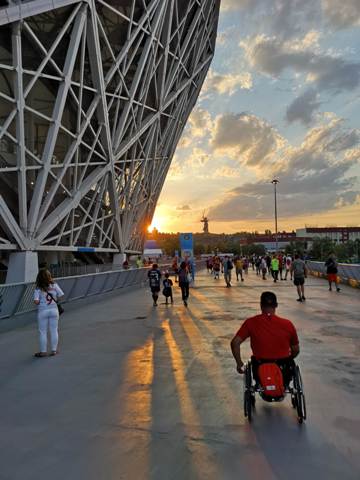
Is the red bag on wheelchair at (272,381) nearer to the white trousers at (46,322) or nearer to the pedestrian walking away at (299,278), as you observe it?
the white trousers at (46,322)

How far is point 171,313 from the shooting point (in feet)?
40.4

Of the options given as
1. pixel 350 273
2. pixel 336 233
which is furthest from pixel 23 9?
pixel 336 233

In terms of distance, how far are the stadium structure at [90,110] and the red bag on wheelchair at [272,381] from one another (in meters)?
13.6

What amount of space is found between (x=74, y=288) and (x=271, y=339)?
10803 mm

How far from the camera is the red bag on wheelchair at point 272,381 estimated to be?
4.01 metres

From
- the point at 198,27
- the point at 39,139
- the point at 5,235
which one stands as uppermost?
the point at 198,27

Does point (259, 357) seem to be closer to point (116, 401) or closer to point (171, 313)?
point (116, 401)

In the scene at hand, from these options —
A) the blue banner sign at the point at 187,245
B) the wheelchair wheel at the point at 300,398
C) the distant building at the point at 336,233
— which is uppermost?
the distant building at the point at 336,233

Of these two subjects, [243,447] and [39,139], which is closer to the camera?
[243,447]

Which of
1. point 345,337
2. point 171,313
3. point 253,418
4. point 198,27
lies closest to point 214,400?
point 253,418

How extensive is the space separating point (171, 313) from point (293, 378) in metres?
8.30

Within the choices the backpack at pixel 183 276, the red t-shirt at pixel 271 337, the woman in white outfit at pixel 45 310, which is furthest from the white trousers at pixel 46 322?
the backpack at pixel 183 276

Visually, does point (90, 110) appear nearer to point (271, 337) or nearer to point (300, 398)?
point (271, 337)

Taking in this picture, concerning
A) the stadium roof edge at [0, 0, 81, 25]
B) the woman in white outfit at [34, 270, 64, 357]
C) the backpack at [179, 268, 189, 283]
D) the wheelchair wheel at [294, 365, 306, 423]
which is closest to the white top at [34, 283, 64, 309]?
the woman in white outfit at [34, 270, 64, 357]
